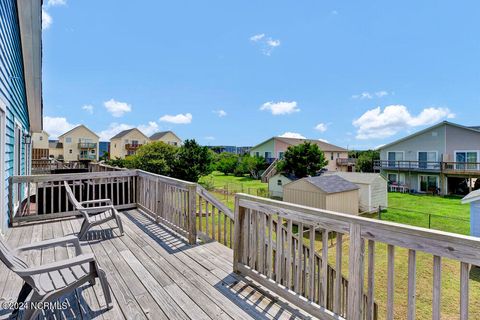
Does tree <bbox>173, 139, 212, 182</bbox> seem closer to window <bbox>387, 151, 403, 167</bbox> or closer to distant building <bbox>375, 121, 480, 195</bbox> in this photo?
distant building <bbox>375, 121, 480, 195</bbox>

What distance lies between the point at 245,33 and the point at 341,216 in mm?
14420

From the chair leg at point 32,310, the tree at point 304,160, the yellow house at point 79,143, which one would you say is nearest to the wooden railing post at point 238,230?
the chair leg at point 32,310

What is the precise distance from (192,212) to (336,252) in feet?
7.98

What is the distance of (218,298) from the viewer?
2479 millimetres

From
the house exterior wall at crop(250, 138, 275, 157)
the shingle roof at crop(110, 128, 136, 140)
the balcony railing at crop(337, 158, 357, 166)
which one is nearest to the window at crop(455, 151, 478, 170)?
the balcony railing at crop(337, 158, 357, 166)

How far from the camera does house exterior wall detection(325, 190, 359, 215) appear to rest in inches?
490

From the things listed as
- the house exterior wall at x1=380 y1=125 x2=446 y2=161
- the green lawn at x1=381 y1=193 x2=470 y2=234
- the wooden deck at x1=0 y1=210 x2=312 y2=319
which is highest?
the house exterior wall at x1=380 y1=125 x2=446 y2=161

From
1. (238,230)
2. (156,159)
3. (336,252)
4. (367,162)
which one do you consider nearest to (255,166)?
(367,162)

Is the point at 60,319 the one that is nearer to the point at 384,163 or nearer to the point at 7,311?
the point at 7,311

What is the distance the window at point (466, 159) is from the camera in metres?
19.6

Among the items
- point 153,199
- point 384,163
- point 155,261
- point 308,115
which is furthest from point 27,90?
point 308,115

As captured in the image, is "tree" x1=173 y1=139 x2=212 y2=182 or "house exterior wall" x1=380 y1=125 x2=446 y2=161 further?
"house exterior wall" x1=380 y1=125 x2=446 y2=161

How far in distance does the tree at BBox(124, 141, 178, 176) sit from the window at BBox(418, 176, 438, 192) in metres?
21.4

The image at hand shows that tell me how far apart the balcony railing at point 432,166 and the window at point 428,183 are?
0.96m
